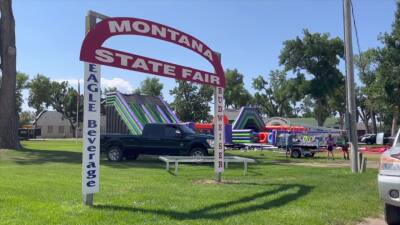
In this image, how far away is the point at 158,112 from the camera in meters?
35.3

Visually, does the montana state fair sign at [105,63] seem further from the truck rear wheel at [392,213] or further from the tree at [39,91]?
the tree at [39,91]

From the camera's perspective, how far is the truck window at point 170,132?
2266 centimetres

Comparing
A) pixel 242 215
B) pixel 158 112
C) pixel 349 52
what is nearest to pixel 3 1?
pixel 158 112

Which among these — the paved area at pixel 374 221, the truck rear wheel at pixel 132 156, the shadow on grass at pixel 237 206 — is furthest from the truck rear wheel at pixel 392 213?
the truck rear wheel at pixel 132 156

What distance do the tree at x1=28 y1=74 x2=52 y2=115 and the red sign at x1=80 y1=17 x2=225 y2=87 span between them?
82.7 metres

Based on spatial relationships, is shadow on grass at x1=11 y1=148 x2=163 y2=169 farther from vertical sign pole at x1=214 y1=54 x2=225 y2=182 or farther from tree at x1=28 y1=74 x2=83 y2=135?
tree at x1=28 y1=74 x2=83 y2=135

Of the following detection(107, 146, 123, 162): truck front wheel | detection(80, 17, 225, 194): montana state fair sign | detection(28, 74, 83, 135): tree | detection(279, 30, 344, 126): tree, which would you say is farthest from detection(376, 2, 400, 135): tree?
detection(28, 74, 83, 135): tree

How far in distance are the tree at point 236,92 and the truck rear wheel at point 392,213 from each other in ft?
266

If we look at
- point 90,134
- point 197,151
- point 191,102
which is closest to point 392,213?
point 90,134

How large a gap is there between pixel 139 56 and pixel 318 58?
202 ft

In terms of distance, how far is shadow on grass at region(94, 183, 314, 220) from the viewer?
8.43 metres

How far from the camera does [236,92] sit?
90.4 m

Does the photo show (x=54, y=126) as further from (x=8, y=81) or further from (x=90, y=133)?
(x=90, y=133)

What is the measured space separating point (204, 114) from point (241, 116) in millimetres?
32551
